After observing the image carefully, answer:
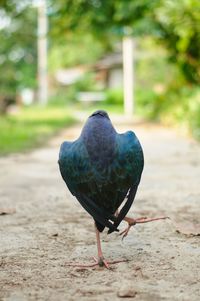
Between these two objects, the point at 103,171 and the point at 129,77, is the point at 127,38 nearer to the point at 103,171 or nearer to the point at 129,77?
the point at 129,77

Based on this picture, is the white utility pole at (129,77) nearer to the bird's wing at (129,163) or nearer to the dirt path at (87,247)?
the dirt path at (87,247)

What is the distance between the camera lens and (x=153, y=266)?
406 cm

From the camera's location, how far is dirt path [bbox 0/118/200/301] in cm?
357

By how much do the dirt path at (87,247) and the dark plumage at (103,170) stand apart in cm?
41

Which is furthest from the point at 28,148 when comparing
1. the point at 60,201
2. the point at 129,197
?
the point at 129,197

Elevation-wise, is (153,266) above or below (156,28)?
below

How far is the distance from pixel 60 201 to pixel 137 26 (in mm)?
11706

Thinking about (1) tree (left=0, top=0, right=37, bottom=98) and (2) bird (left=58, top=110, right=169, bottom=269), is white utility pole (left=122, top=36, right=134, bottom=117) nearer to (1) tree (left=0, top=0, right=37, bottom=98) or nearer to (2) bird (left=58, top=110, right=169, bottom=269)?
(1) tree (left=0, top=0, right=37, bottom=98)

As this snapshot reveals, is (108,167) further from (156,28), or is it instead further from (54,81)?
(54,81)

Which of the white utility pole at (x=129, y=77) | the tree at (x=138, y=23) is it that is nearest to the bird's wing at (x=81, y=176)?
the tree at (x=138, y=23)

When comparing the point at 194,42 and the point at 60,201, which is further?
the point at 194,42

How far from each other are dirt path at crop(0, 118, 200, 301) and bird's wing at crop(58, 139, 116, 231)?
1.16ft

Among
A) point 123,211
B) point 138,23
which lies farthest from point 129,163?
point 138,23

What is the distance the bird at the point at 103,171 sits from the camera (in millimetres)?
3910
